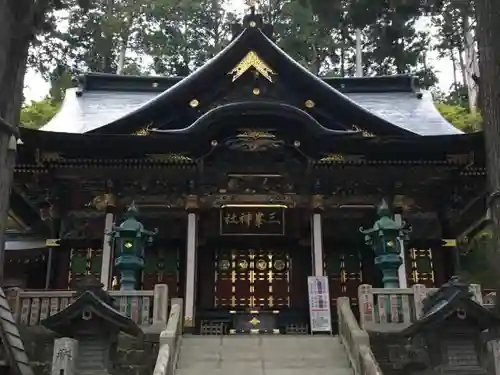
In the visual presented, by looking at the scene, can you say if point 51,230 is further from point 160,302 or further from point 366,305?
point 366,305

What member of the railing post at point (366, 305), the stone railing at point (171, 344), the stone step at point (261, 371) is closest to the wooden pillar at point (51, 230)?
the stone railing at point (171, 344)

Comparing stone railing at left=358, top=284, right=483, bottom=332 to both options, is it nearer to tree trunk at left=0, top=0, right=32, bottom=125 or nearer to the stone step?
the stone step

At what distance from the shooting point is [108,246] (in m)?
13.0

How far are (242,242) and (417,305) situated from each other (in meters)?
5.28

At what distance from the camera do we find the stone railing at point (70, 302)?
9.43m

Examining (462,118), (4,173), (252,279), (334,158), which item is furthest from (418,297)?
(462,118)

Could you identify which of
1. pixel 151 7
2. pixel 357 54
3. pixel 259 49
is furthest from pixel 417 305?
pixel 151 7

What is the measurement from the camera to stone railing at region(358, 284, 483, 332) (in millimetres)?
9375

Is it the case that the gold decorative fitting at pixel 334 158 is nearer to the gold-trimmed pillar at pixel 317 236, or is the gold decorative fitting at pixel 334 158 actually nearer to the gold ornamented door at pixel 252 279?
the gold-trimmed pillar at pixel 317 236

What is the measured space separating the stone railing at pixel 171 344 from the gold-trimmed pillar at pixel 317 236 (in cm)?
384

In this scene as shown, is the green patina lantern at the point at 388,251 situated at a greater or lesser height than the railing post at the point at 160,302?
greater

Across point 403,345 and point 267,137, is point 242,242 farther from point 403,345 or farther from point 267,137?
point 403,345

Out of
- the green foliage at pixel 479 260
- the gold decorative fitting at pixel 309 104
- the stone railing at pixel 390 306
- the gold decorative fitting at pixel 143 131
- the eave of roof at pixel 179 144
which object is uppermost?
the gold decorative fitting at pixel 309 104

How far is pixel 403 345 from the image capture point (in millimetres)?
9109
